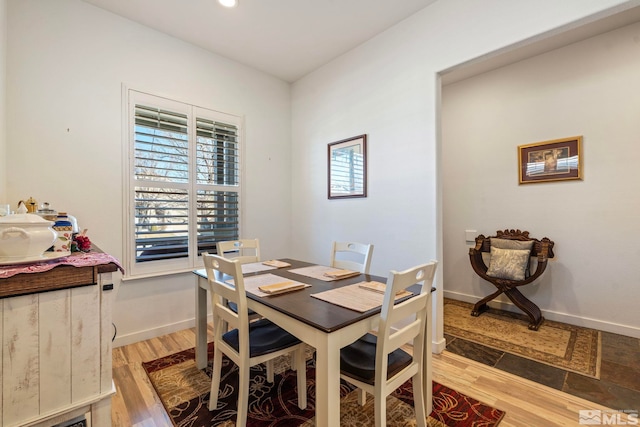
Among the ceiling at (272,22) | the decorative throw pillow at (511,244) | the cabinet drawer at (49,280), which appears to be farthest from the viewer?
the decorative throw pillow at (511,244)

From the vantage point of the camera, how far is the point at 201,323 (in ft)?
6.85

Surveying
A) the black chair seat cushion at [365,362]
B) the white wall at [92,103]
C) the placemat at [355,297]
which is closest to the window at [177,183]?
the white wall at [92,103]

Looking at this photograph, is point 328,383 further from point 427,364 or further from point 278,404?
point 278,404

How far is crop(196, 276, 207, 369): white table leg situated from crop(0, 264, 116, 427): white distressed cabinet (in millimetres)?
882

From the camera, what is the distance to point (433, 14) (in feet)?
7.83

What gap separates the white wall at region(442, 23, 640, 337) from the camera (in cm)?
265

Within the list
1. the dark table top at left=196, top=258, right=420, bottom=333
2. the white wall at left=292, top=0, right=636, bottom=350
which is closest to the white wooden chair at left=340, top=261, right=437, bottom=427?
the dark table top at left=196, top=258, right=420, bottom=333

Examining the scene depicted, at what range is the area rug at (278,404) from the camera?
5.23 ft

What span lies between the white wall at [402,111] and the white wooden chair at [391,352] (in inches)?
41.0

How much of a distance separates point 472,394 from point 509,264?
1.68 m

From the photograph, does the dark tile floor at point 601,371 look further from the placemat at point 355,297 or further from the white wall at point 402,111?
the placemat at point 355,297

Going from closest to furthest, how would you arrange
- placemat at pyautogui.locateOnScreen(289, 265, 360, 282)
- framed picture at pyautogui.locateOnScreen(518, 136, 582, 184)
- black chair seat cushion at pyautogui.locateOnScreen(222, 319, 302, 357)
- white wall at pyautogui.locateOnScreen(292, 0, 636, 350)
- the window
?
black chair seat cushion at pyautogui.locateOnScreen(222, 319, 302, 357) < placemat at pyautogui.locateOnScreen(289, 265, 360, 282) < white wall at pyautogui.locateOnScreen(292, 0, 636, 350) < the window < framed picture at pyautogui.locateOnScreen(518, 136, 582, 184)

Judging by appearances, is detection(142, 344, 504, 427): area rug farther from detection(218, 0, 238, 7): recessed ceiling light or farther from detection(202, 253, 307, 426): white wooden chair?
detection(218, 0, 238, 7): recessed ceiling light

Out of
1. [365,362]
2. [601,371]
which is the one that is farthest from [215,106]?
[601,371]
